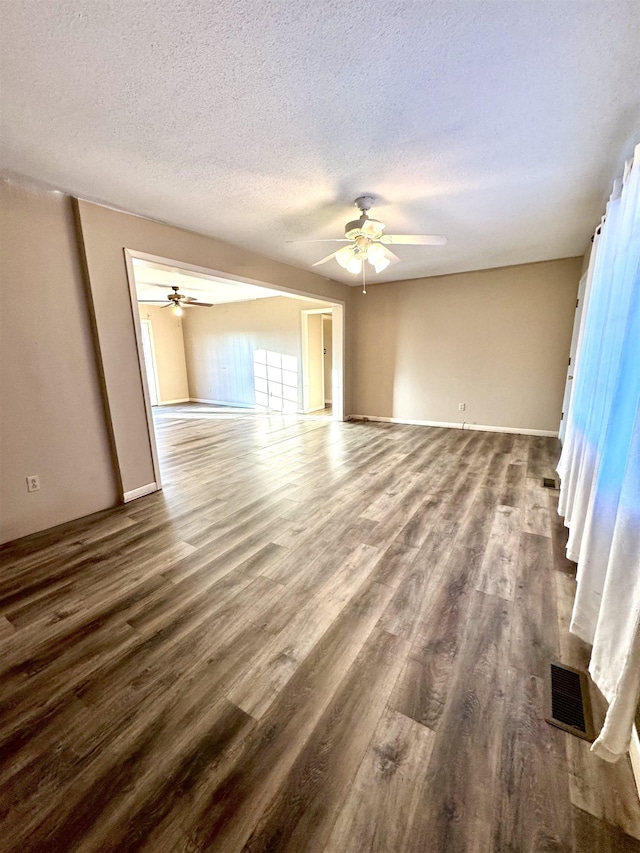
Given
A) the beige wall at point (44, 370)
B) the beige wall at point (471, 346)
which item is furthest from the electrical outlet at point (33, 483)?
the beige wall at point (471, 346)

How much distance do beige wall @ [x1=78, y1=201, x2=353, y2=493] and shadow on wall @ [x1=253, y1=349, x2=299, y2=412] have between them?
374cm

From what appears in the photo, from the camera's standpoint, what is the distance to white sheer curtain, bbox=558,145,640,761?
1.02 metres

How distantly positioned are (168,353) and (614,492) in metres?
9.23

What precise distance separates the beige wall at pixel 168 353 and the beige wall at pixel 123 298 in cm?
563

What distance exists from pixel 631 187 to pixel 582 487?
5.17 feet

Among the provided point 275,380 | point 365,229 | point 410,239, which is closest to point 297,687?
point 365,229

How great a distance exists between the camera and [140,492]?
10.2 feet

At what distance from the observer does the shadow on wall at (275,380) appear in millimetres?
7180

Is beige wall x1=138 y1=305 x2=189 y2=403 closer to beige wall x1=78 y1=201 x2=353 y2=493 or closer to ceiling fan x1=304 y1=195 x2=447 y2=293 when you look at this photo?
beige wall x1=78 y1=201 x2=353 y2=493

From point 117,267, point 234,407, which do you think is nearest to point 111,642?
point 117,267

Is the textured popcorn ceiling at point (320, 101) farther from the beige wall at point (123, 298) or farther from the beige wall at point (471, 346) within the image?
the beige wall at point (471, 346)


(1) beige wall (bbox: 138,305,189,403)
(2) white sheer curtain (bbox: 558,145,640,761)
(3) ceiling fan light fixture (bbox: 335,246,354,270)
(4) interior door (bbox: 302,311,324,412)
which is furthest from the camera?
(1) beige wall (bbox: 138,305,189,403)

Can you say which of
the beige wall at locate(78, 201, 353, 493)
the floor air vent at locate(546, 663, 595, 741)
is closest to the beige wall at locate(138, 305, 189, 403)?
the beige wall at locate(78, 201, 353, 493)

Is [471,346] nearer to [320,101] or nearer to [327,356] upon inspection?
[327,356]
